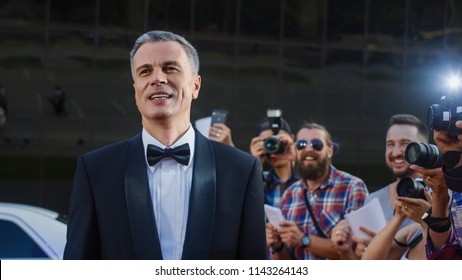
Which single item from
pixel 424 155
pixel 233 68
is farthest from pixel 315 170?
pixel 233 68

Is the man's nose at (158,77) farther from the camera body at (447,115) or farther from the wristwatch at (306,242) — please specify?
the wristwatch at (306,242)

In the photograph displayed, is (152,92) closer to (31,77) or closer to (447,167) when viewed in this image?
(447,167)

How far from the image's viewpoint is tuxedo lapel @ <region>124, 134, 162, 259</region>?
6.56 feet

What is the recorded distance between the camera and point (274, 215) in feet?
12.0

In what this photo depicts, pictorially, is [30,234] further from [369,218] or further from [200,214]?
[200,214]

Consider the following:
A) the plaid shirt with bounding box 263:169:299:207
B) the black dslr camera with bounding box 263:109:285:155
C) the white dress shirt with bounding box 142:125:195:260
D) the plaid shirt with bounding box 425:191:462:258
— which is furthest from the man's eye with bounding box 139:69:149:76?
the plaid shirt with bounding box 263:169:299:207

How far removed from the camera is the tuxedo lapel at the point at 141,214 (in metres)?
2.00

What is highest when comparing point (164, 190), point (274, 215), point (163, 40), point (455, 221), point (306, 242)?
point (163, 40)

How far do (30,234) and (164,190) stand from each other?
1.76m

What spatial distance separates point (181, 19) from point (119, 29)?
2.83 feet

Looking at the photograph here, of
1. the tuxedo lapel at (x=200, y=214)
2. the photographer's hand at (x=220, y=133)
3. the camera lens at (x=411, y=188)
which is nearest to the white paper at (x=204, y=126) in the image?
the photographer's hand at (x=220, y=133)

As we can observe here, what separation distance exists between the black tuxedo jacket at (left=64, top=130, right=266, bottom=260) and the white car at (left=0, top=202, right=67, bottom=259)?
146cm

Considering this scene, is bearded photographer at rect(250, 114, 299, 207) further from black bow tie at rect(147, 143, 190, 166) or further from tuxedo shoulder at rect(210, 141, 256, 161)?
black bow tie at rect(147, 143, 190, 166)

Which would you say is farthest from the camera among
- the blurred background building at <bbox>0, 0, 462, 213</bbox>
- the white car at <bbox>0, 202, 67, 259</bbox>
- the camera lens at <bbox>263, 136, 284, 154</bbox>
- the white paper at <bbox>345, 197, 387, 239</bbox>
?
the blurred background building at <bbox>0, 0, 462, 213</bbox>
